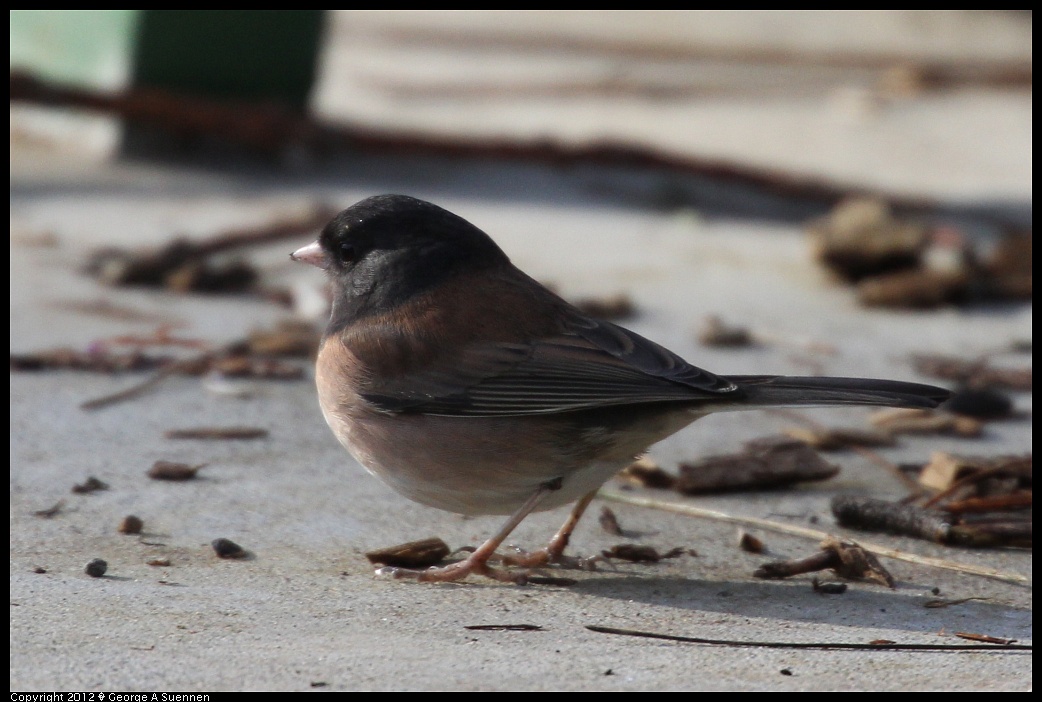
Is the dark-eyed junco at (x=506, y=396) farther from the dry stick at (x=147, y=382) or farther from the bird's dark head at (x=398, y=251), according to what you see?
the dry stick at (x=147, y=382)

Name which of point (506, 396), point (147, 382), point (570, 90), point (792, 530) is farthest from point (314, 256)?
point (570, 90)

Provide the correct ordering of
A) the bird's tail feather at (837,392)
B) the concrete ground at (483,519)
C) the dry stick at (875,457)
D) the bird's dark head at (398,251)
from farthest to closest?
the dry stick at (875,457) < the bird's dark head at (398,251) < the bird's tail feather at (837,392) < the concrete ground at (483,519)

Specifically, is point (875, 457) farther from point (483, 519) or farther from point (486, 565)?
point (486, 565)

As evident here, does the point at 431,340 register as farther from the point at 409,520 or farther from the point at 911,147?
the point at 911,147

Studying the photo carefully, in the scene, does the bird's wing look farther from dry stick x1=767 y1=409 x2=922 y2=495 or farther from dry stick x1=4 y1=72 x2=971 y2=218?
dry stick x1=4 y1=72 x2=971 y2=218

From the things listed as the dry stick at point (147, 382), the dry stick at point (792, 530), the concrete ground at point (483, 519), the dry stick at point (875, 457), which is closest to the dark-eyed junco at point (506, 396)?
the concrete ground at point (483, 519)

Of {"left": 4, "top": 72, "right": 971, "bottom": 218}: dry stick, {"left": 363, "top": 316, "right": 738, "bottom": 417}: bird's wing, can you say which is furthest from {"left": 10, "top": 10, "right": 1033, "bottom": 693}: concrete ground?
{"left": 363, "top": 316, "right": 738, "bottom": 417}: bird's wing
